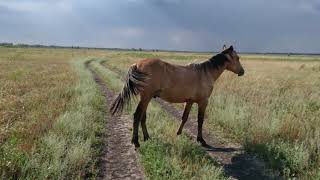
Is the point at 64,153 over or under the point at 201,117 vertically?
under

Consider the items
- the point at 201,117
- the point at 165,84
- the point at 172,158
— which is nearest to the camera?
the point at 172,158

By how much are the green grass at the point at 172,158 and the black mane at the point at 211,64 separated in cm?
172

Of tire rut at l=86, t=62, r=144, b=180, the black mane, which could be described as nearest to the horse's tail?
tire rut at l=86, t=62, r=144, b=180

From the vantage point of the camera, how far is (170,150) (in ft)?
27.1

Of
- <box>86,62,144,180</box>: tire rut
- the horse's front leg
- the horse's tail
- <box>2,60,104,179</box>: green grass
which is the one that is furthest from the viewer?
the horse's front leg

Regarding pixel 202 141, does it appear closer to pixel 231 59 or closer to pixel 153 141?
pixel 153 141

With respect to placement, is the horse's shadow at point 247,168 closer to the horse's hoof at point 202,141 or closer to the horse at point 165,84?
the horse's hoof at point 202,141

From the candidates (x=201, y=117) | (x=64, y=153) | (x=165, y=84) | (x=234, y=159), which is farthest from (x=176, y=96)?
(x=64, y=153)

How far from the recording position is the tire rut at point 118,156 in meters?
6.99

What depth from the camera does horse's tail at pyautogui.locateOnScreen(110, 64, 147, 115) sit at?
347 inches

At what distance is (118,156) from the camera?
8141mm

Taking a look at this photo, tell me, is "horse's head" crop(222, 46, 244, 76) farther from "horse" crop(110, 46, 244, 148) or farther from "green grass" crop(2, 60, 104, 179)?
"green grass" crop(2, 60, 104, 179)

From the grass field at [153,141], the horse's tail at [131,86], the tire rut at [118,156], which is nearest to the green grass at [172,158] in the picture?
the grass field at [153,141]

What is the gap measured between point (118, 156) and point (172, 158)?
47.9 inches
